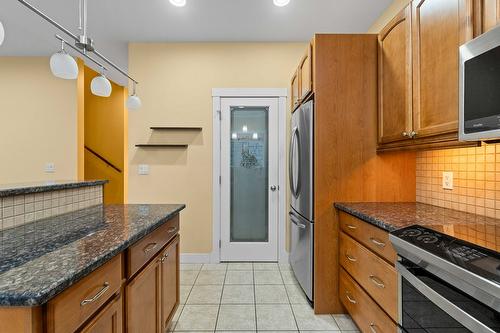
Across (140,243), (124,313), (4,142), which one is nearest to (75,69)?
(140,243)

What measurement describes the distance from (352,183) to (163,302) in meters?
1.61

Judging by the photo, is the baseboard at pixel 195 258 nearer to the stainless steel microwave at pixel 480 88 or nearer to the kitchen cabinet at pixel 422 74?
the kitchen cabinet at pixel 422 74

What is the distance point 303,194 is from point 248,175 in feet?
3.82

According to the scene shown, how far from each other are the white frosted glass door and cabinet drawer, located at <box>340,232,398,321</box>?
1.43 meters

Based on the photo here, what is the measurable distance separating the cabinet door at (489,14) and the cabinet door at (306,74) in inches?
46.7

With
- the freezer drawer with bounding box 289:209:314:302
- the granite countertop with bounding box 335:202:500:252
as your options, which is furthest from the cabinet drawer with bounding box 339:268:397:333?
the granite countertop with bounding box 335:202:500:252

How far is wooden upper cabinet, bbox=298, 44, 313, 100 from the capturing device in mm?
2287

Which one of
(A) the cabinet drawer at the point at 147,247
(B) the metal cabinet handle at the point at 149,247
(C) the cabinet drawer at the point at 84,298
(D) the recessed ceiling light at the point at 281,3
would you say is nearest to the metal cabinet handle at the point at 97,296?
(C) the cabinet drawer at the point at 84,298

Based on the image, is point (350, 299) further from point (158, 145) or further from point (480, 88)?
point (158, 145)

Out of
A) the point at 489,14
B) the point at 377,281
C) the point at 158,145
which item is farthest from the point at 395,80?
the point at 158,145

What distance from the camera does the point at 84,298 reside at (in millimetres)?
879

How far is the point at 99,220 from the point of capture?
1.54 m

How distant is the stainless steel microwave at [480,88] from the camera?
1.06 meters

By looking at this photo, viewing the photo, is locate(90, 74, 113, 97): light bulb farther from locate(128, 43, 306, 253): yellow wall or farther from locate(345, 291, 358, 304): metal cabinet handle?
locate(345, 291, 358, 304): metal cabinet handle
